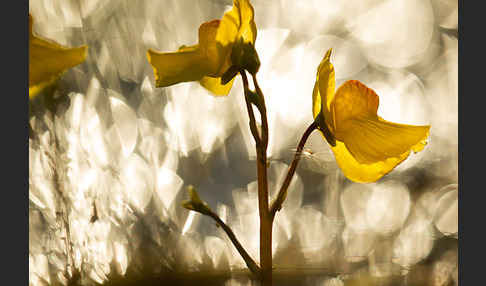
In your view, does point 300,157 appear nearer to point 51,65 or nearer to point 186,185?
point 186,185

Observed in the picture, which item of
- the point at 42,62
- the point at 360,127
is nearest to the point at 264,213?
the point at 360,127

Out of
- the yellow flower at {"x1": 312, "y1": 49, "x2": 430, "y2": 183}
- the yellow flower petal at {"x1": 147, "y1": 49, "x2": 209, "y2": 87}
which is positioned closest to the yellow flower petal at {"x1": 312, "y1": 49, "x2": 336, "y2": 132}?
the yellow flower at {"x1": 312, "y1": 49, "x2": 430, "y2": 183}

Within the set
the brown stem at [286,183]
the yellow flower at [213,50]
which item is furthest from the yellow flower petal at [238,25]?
the brown stem at [286,183]

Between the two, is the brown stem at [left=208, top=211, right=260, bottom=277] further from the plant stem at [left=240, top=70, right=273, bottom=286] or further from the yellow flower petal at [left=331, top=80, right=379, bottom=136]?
the yellow flower petal at [left=331, top=80, right=379, bottom=136]

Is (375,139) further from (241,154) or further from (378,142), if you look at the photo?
(241,154)

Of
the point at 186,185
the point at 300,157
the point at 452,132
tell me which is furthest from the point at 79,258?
the point at 452,132
